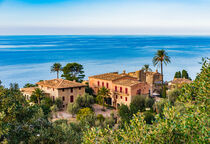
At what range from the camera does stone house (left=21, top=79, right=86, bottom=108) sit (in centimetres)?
3828

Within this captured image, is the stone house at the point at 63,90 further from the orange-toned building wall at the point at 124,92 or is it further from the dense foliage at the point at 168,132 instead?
the dense foliage at the point at 168,132

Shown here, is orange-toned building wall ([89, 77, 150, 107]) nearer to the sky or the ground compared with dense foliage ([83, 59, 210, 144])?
nearer to the ground

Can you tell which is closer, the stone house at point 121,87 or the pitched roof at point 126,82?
the stone house at point 121,87

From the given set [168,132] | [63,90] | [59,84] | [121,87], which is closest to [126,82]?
[121,87]

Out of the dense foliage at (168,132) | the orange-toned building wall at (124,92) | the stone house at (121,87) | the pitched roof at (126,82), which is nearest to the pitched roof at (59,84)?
the stone house at (121,87)

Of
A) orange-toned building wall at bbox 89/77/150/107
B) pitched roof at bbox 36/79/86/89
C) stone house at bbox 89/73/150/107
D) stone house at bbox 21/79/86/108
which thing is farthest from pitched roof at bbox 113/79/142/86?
pitched roof at bbox 36/79/86/89

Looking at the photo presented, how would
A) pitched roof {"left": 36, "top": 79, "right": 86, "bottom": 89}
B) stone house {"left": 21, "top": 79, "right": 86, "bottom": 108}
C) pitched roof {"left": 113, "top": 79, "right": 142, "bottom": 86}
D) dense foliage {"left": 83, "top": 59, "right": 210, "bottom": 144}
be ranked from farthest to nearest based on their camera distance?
pitched roof {"left": 113, "top": 79, "right": 142, "bottom": 86}
pitched roof {"left": 36, "top": 79, "right": 86, "bottom": 89}
stone house {"left": 21, "top": 79, "right": 86, "bottom": 108}
dense foliage {"left": 83, "top": 59, "right": 210, "bottom": 144}

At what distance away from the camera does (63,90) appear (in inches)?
1518

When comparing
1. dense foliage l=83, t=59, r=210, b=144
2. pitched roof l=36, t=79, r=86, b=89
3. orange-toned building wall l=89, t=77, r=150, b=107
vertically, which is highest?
dense foliage l=83, t=59, r=210, b=144

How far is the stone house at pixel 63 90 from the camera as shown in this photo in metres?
38.3

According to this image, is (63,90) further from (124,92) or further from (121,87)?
(124,92)

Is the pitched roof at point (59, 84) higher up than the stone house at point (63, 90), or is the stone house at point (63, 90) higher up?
the pitched roof at point (59, 84)

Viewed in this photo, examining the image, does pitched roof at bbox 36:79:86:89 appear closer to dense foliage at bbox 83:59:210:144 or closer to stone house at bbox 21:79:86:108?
stone house at bbox 21:79:86:108

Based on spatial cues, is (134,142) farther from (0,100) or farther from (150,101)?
(150,101)
